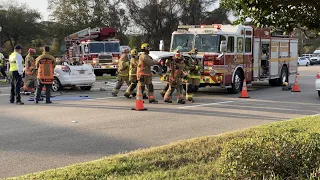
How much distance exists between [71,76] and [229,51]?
19.8ft

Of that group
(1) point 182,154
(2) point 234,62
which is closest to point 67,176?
(1) point 182,154

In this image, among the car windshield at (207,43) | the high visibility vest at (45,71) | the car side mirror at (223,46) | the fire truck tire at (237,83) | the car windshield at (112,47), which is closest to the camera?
the high visibility vest at (45,71)

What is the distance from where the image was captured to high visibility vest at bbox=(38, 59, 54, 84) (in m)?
12.1

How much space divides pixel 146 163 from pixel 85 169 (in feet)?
2.55

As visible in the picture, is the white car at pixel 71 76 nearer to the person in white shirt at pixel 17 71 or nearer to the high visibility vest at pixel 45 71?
the high visibility vest at pixel 45 71

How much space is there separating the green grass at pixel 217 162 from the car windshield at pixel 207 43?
856cm

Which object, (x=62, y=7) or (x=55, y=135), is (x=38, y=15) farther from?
(x=55, y=135)

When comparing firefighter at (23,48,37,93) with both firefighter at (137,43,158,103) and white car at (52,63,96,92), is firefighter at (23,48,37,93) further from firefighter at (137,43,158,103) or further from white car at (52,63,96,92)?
firefighter at (137,43,158,103)

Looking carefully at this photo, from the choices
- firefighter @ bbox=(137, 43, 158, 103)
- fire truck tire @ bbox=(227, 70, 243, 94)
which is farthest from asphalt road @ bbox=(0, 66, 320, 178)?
fire truck tire @ bbox=(227, 70, 243, 94)

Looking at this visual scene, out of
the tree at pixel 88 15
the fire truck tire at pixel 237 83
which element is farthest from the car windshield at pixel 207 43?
the tree at pixel 88 15

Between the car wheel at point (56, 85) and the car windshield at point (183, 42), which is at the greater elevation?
the car windshield at point (183, 42)

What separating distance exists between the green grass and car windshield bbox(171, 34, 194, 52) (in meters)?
8.90

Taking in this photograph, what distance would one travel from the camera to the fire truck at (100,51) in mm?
25672

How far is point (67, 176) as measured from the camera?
4.72 m
